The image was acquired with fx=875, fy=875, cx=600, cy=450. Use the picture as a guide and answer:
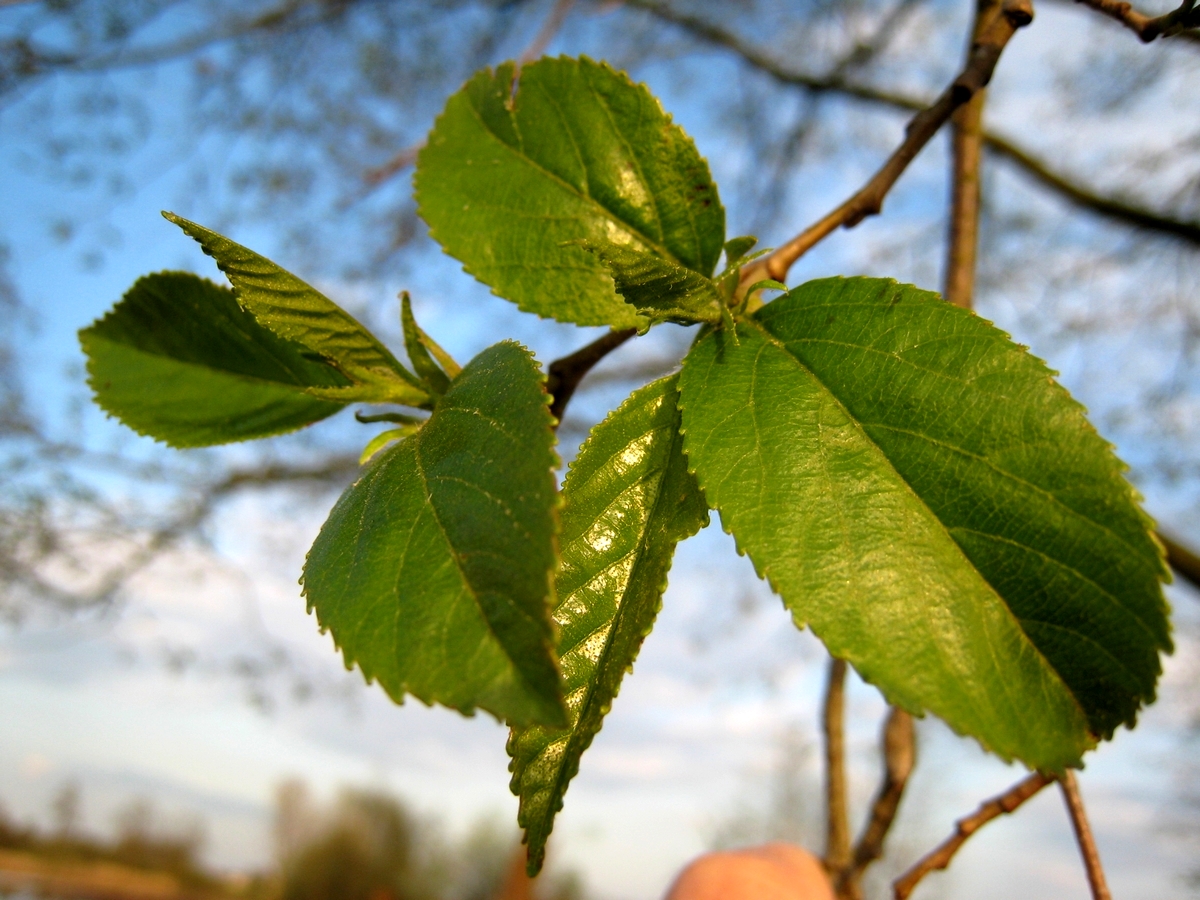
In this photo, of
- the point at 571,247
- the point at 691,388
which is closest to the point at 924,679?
the point at 691,388

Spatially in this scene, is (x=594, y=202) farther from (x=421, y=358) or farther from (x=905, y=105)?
(x=905, y=105)

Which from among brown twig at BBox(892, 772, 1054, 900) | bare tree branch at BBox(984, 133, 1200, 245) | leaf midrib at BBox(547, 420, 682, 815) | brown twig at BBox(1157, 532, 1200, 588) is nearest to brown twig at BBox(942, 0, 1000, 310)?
brown twig at BBox(892, 772, 1054, 900)

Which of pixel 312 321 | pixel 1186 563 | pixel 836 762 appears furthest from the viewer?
pixel 1186 563

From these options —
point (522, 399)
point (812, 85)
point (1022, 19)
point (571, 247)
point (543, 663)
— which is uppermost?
point (812, 85)

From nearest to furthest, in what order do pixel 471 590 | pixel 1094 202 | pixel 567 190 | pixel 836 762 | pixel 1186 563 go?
pixel 471 590 → pixel 567 190 → pixel 836 762 → pixel 1186 563 → pixel 1094 202

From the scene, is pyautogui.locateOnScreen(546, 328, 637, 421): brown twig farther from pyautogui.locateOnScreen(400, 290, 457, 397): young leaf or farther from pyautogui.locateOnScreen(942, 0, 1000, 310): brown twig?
pyautogui.locateOnScreen(942, 0, 1000, 310): brown twig

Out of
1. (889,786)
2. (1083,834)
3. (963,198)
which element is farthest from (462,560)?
(963,198)

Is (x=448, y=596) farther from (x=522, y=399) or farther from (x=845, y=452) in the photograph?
(x=845, y=452)
